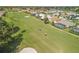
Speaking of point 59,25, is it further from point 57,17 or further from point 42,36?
point 42,36

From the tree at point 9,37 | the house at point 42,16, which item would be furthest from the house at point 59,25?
the tree at point 9,37

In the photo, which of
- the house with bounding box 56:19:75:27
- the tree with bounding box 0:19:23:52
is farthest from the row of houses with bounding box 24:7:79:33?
the tree with bounding box 0:19:23:52

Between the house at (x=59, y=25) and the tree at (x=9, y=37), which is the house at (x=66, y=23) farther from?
the tree at (x=9, y=37)

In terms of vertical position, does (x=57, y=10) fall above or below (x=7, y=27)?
above

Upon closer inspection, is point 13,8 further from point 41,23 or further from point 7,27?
point 41,23
